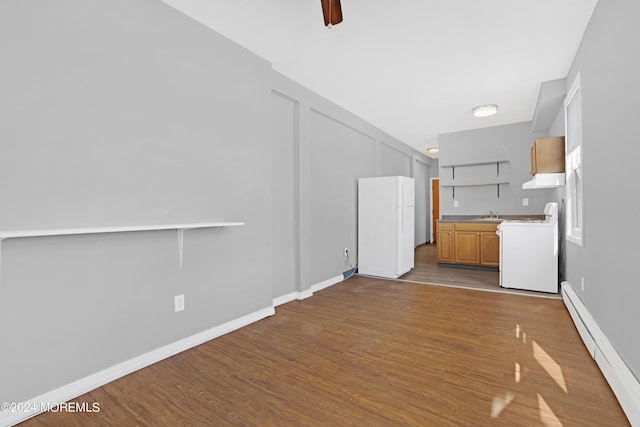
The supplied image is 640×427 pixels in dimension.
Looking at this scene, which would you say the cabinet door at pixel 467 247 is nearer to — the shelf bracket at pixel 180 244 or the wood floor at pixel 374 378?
the wood floor at pixel 374 378

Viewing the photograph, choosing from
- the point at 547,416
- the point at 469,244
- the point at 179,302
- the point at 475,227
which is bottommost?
the point at 547,416

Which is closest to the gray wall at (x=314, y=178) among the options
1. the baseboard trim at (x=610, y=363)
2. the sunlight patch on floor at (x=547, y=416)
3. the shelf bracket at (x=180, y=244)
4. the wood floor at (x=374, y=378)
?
the wood floor at (x=374, y=378)

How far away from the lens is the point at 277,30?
2.64 meters

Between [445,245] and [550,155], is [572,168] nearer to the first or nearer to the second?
[550,155]

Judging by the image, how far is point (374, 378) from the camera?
6.46 feet

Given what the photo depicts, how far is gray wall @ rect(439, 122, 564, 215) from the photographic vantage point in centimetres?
561

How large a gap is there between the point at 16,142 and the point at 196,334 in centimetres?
171

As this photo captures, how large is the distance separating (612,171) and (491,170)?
14.5ft

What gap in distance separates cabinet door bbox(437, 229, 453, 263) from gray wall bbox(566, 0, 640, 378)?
2938 mm

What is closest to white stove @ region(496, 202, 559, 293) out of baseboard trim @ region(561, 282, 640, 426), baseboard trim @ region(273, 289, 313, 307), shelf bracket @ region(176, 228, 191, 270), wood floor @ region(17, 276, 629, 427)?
wood floor @ region(17, 276, 629, 427)

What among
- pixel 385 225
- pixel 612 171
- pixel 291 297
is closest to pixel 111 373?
pixel 291 297

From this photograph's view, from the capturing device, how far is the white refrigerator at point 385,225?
4625mm

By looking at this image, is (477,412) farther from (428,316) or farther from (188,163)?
(188,163)

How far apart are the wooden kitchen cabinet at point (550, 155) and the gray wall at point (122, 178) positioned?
3279mm
